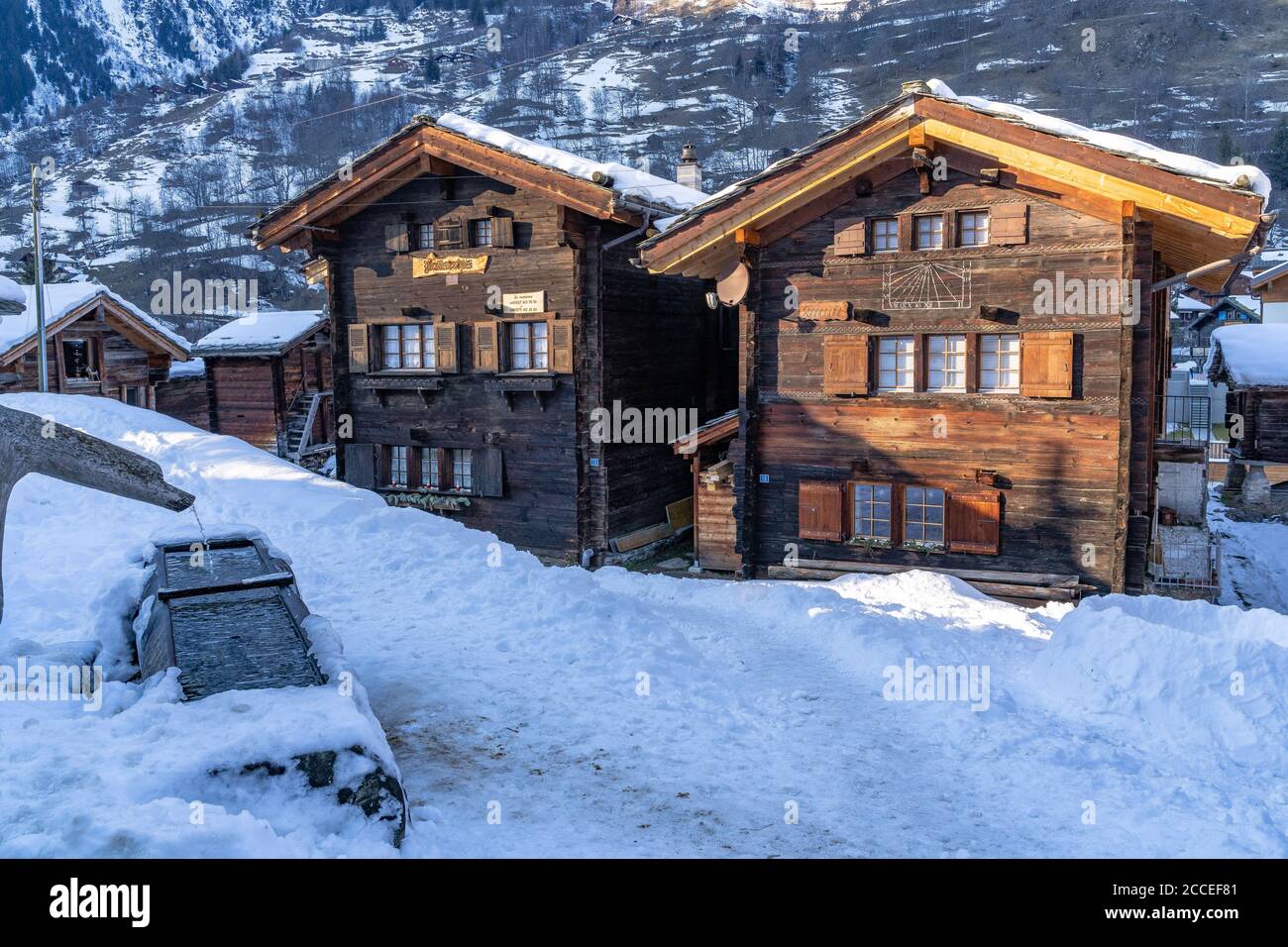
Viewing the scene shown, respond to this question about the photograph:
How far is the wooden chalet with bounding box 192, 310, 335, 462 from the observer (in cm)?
3241

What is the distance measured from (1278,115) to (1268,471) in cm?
9341

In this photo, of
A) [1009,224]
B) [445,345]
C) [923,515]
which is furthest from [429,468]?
[1009,224]

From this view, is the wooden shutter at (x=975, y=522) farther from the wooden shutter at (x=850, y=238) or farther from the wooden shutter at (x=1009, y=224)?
the wooden shutter at (x=850, y=238)

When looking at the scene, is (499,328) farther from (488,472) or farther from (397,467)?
(397,467)

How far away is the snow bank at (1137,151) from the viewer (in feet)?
42.7

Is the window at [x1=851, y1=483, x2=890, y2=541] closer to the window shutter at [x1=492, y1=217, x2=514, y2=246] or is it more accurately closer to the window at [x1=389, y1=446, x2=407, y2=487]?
the window shutter at [x1=492, y1=217, x2=514, y2=246]

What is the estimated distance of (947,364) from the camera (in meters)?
15.6

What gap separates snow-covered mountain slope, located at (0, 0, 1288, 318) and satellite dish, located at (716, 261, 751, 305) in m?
69.7

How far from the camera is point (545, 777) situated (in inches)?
288

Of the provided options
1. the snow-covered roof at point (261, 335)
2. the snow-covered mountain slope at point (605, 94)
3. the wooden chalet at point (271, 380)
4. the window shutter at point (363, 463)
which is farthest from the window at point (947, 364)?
the snow-covered mountain slope at point (605, 94)

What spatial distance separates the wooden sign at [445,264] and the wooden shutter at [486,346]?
1053 mm

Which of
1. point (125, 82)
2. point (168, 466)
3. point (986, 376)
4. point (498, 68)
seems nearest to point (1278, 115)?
point (498, 68)

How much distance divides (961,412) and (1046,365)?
1375mm

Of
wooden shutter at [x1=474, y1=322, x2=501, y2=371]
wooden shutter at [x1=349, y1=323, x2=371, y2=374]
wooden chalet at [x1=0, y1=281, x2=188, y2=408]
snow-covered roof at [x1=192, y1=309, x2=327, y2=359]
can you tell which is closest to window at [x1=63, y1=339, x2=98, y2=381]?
wooden chalet at [x1=0, y1=281, x2=188, y2=408]
